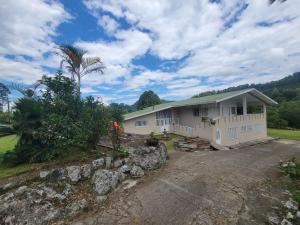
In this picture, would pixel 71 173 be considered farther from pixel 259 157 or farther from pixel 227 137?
pixel 227 137

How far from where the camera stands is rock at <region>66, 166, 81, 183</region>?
7715 mm

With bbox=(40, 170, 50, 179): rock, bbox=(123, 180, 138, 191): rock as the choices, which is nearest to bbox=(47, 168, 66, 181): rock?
bbox=(40, 170, 50, 179): rock

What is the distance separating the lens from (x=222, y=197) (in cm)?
649

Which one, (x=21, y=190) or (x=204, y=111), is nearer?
(x=21, y=190)

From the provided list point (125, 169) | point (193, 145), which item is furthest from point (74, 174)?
point (193, 145)

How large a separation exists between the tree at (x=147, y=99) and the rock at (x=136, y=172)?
30.1 metres

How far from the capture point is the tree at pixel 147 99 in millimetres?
38875

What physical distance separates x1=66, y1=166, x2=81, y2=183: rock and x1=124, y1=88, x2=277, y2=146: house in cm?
1035

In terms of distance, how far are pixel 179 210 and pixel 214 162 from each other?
5117 mm

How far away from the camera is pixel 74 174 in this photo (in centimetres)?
784

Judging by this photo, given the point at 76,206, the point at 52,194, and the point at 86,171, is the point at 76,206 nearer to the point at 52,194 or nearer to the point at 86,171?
the point at 52,194

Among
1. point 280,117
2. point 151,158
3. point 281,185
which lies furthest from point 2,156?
point 280,117

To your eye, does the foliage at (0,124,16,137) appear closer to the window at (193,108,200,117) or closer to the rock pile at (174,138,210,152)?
the rock pile at (174,138,210,152)

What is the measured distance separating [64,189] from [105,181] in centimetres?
156
